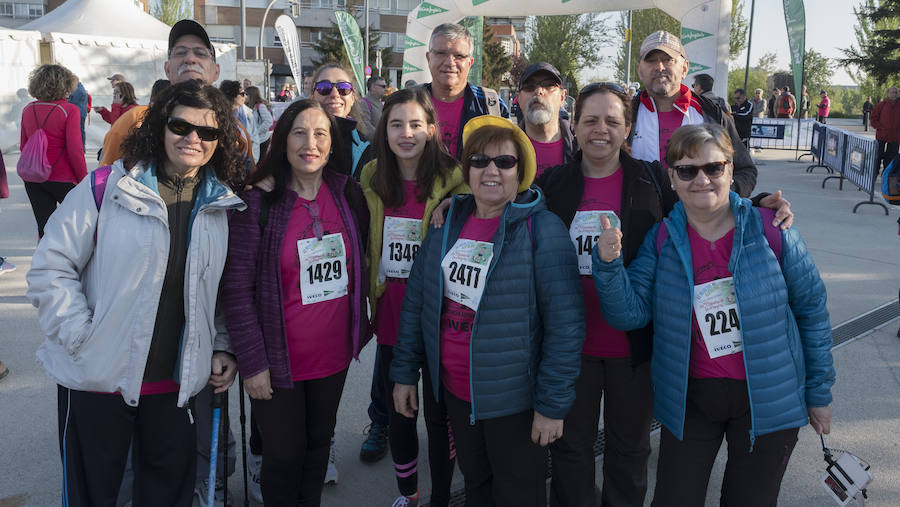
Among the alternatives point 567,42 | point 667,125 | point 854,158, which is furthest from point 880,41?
point 667,125

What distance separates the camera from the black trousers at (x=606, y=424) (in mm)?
2697

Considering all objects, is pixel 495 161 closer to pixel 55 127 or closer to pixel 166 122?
pixel 166 122

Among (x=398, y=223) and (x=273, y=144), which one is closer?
(x=273, y=144)

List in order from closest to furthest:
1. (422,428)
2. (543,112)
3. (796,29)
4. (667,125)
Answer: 1. (667,125)
2. (543,112)
3. (422,428)
4. (796,29)

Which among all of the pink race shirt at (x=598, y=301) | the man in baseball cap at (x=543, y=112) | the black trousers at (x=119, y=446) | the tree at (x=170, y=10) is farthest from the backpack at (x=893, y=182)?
the tree at (x=170, y=10)

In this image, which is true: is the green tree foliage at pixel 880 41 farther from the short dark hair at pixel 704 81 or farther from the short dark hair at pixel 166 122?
the short dark hair at pixel 166 122

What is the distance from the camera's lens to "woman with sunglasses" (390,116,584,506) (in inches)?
92.8

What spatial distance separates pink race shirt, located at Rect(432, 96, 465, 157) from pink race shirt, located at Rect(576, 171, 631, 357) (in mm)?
1199

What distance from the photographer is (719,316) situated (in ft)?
7.47

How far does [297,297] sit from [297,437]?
565 millimetres

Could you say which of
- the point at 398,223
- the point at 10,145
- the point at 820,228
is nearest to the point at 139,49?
the point at 10,145

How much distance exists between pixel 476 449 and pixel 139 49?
21.4 metres

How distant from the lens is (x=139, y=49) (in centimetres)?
2022

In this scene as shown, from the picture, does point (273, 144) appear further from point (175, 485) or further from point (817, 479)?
point (817, 479)
